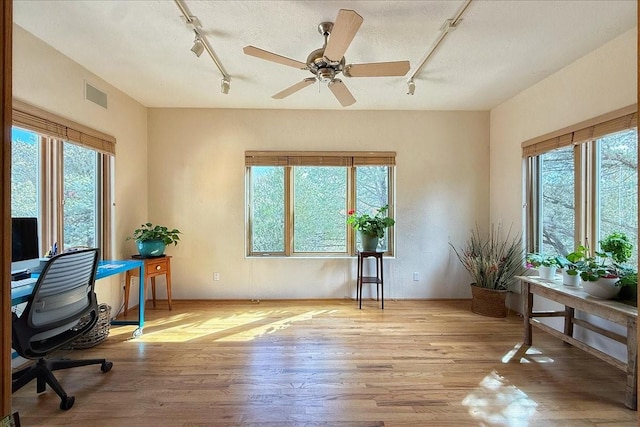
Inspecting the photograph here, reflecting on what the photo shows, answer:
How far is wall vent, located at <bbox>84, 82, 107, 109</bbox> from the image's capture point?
2.99 meters

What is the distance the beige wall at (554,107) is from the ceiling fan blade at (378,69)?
1740 millimetres

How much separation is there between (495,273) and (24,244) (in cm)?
456

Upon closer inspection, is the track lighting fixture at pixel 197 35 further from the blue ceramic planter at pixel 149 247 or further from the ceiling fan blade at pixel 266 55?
the blue ceramic planter at pixel 149 247

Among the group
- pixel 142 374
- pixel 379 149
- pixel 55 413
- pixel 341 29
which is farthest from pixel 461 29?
pixel 55 413

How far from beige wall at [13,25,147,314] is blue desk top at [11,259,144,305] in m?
0.43

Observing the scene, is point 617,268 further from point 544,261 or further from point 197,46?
point 197,46

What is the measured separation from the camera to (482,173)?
417cm

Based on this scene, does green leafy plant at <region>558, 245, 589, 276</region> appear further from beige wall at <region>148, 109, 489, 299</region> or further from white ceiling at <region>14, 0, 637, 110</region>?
white ceiling at <region>14, 0, 637, 110</region>

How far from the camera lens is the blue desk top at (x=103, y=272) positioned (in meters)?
1.82

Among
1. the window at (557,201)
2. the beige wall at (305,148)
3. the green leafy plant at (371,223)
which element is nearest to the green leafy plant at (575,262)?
the window at (557,201)

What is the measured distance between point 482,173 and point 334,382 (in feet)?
11.3

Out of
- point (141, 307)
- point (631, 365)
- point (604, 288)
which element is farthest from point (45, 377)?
point (604, 288)

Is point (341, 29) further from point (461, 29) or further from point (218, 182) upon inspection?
point (218, 182)

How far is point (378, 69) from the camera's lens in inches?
88.0
